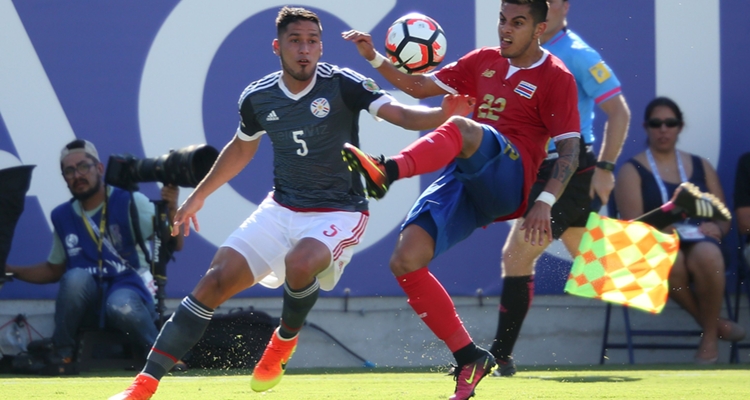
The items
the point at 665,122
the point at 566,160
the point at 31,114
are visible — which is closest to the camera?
the point at 566,160

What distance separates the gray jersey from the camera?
5.59 meters

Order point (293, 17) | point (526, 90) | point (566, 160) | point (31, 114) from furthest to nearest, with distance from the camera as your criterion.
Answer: point (31, 114)
point (293, 17)
point (526, 90)
point (566, 160)

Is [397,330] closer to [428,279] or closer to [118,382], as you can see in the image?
[118,382]

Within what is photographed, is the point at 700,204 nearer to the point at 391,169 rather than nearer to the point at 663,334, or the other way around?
the point at 663,334

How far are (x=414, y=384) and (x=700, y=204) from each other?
7.05ft

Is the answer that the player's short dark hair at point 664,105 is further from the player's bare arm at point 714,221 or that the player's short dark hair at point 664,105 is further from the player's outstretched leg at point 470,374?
the player's outstretched leg at point 470,374

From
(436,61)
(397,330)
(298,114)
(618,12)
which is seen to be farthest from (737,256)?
(298,114)

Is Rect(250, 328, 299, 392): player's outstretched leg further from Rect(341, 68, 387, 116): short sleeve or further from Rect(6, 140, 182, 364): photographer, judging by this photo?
Rect(6, 140, 182, 364): photographer

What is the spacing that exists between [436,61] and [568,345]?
3.48 meters

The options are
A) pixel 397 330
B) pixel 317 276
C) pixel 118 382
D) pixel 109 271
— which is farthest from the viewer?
pixel 397 330

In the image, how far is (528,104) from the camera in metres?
5.41

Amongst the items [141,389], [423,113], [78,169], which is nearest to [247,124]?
[423,113]

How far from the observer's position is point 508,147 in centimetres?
516

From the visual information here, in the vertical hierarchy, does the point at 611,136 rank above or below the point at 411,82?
below
